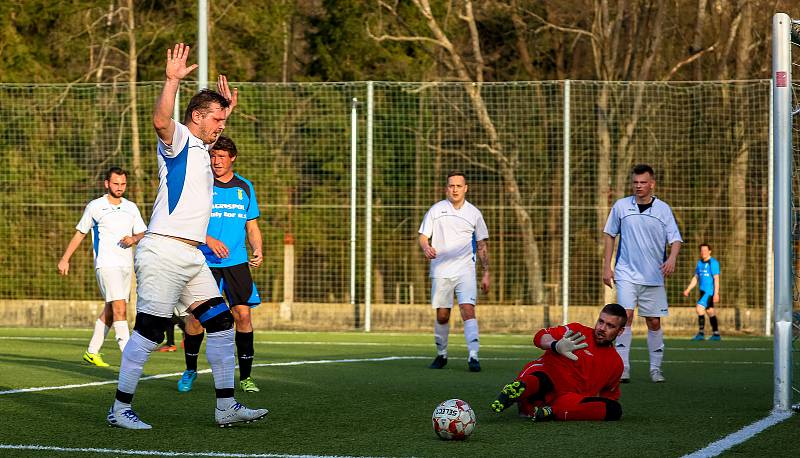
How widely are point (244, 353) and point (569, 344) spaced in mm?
3122

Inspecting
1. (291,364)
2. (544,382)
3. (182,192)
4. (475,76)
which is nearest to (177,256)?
(182,192)

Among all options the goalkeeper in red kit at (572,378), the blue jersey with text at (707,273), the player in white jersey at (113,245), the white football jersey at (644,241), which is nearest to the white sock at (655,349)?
the white football jersey at (644,241)

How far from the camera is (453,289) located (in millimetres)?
12836

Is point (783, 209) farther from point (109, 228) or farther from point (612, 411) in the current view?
point (109, 228)

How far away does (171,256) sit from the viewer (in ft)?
24.4

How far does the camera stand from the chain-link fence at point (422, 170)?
62.8ft

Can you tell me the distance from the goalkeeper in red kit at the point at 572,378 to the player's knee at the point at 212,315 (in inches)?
71.4

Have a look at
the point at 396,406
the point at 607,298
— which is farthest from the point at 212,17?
the point at 396,406

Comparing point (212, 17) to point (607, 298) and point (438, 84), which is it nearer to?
point (438, 84)

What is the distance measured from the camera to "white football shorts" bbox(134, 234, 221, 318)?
7.44 meters

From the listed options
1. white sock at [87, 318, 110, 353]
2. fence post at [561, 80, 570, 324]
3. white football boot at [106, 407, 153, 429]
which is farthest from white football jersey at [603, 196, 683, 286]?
fence post at [561, 80, 570, 324]

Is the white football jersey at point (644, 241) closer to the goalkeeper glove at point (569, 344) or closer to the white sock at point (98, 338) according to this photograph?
the goalkeeper glove at point (569, 344)

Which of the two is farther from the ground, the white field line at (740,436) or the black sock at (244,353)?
the black sock at (244,353)

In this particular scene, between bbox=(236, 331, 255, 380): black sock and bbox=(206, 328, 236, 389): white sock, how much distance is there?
7.10 ft
